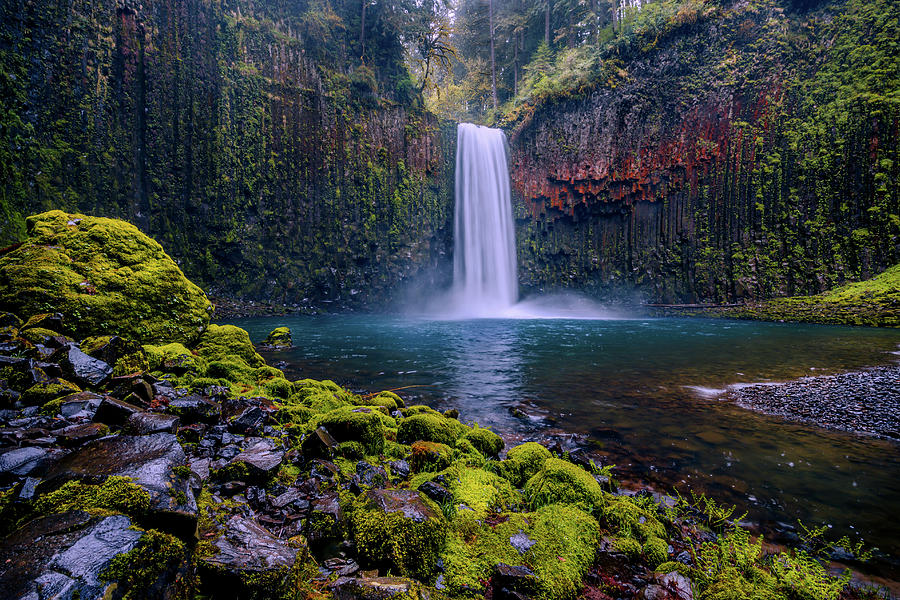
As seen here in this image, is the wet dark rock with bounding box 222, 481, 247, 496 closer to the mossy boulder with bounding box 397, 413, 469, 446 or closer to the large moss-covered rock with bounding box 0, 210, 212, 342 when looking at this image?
the mossy boulder with bounding box 397, 413, 469, 446

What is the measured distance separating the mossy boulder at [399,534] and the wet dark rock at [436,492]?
44cm

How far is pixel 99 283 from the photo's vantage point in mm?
5223

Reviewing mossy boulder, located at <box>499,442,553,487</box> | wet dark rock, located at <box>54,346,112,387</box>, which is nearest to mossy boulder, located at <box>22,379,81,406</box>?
wet dark rock, located at <box>54,346,112,387</box>

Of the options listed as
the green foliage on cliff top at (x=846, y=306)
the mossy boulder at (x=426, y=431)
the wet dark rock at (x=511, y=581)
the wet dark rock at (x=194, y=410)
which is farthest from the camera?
the green foliage on cliff top at (x=846, y=306)

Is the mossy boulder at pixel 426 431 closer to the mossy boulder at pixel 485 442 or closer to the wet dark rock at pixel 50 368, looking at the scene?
the mossy boulder at pixel 485 442

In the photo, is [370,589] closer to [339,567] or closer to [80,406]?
[339,567]

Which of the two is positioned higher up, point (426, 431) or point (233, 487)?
point (233, 487)

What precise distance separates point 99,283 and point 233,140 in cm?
1875

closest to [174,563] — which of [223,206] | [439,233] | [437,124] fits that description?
[223,206]

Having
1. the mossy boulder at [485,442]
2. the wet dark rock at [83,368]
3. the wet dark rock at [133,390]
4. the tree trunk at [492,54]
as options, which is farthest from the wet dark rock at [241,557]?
the tree trunk at [492,54]

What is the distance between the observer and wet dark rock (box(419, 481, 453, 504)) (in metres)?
2.85

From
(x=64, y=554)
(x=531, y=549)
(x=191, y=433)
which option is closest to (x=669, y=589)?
(x=531, y=549)

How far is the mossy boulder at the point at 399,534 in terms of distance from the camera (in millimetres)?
2078

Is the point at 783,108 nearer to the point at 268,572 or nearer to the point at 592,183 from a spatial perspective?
the point at 592,183
